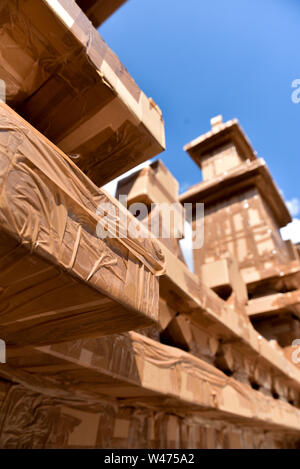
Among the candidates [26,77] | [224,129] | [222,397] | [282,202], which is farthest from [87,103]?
[224,129]

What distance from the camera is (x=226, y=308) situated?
3.05 metres

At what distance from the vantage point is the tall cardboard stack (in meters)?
0.84

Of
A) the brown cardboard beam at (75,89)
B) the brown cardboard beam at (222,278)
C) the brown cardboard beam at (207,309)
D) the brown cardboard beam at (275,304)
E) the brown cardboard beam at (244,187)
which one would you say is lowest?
the brown cardboard beam at (207,309)

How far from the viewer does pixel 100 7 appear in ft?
7.88

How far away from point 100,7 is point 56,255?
8.20 ft

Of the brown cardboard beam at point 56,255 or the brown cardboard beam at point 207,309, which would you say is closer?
the brown cardboard beam at point 56,255

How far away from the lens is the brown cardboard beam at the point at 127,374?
147cm

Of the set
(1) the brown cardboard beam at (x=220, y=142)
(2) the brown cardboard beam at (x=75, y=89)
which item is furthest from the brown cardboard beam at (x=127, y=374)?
(1) the brown cardboard beam at (x=220, y=142)

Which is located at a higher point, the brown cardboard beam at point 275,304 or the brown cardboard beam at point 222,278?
the brown cardboard beam at point 275,304

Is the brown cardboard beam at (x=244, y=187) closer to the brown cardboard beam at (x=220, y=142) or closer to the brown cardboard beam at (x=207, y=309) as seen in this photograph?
the brown cardboard beam at (x=220, y=142)

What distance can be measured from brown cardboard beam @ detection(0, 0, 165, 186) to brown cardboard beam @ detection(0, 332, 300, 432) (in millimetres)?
1181

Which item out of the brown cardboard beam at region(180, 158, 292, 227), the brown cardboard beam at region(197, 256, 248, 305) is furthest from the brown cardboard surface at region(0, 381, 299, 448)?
the brown cardboard beam at region(180, 158, 292, 227)

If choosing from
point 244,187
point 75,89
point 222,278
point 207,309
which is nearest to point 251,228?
point 244,187

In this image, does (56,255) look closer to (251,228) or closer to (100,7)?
(100,7)
